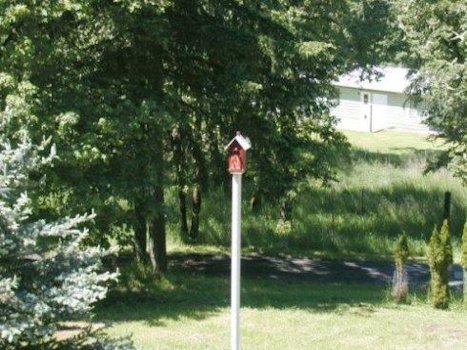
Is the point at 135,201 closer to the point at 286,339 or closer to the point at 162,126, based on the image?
the point at 162,126

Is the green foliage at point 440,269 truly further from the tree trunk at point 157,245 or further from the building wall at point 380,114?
the building wall at point 380,114

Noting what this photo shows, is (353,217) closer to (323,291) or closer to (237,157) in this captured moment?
(323,291)

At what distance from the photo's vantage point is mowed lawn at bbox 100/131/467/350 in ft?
34.6

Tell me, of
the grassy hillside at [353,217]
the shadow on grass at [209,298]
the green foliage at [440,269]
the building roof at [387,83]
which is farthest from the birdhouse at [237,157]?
the building roof at [387,83]

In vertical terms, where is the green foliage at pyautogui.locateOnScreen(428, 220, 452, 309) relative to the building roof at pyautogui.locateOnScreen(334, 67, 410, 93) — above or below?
below

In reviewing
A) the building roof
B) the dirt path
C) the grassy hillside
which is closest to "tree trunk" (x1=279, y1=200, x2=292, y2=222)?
the grassy hillside

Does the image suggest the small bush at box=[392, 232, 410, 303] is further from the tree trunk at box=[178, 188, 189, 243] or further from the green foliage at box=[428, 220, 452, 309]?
the tree trunk at box=[178, 188, 189, 243]

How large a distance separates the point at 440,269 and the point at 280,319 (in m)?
3.27

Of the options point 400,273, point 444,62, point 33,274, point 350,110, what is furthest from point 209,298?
point 350,110

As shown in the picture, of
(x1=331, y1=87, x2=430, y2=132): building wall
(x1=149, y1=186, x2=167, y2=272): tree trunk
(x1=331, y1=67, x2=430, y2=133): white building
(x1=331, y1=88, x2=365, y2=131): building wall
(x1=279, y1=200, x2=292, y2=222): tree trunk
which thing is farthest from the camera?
(x1=331, y1=88, x2=365, y2=131): building wall

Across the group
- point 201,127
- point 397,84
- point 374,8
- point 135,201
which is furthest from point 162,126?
point 397,84

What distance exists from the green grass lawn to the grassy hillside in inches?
247

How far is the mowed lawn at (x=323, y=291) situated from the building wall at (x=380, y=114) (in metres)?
17.0

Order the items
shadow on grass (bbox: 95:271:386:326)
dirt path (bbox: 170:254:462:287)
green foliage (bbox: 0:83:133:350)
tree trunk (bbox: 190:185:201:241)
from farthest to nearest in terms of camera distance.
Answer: tree trunk (bbox: 190:185:201:241) < dirt path (bbox: 170:254:462:287) < shadow on grass (bbox: 95:271:386:326) < green foliage (bbox: 0:83:133:350)
